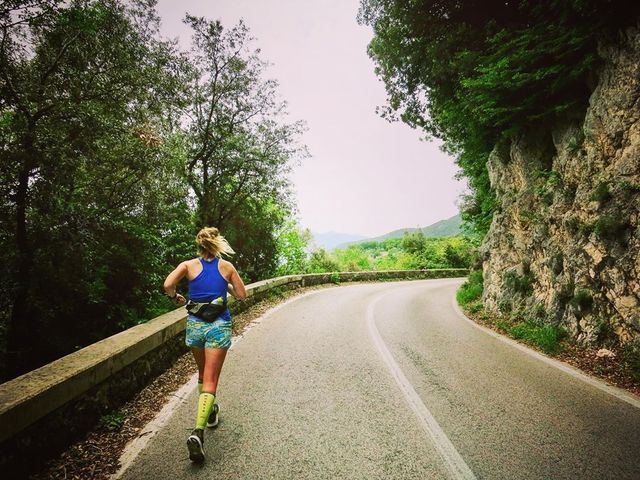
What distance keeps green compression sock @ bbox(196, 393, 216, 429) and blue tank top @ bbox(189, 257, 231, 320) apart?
0.74 metres

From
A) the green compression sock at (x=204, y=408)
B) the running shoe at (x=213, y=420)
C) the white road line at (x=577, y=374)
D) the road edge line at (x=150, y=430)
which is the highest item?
the green compression sock at (x=204, y=408)

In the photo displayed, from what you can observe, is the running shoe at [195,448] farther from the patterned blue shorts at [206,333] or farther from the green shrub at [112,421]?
the green shrub at [112,421]

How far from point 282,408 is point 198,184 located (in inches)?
587

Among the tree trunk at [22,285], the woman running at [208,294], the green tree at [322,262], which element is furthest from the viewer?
the green tree at [322,262]

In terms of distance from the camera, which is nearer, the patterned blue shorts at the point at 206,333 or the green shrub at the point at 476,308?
the patterned blue shorts at the point at 206,333

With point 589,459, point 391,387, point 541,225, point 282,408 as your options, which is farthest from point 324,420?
point 541,225

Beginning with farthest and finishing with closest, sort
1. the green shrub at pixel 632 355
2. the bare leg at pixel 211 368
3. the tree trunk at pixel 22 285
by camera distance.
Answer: the tree trunk at pixel 22 285, the green shrub at pixel 632 355, the bare leg at pixel 211 368

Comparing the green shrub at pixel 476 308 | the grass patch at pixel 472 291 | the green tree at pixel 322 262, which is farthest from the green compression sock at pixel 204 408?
the green tree at pixel 322 262

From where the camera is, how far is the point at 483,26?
9.48 m

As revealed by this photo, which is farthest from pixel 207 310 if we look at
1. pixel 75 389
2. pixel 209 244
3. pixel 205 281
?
pixel 75 389

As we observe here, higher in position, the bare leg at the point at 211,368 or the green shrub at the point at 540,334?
the bare leg at the point at 211,368

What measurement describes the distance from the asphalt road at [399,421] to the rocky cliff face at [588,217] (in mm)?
1623

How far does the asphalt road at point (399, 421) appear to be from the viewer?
2717mm

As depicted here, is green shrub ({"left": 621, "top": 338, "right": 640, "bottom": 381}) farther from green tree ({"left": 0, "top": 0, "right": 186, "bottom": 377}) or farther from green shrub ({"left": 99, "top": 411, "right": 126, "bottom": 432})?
green tree ({"left": 0, "top": 0, "right": 186, "bottom": 377})
